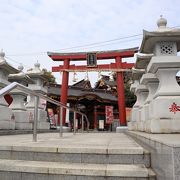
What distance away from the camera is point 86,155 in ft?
9.87

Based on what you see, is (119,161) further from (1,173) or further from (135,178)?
(1,173)

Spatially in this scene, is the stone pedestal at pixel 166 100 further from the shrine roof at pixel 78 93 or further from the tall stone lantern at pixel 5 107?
the shrine roof at pixel 78 93

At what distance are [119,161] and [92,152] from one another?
0.34m

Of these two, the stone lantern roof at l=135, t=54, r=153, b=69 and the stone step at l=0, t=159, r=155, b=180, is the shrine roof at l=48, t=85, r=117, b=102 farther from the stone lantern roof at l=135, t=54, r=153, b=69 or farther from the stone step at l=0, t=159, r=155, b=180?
the stone step at l=0, t=159, r=155, b=180

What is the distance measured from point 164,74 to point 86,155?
8.85 ft

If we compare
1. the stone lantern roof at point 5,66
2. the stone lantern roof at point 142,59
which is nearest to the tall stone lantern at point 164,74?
the stone lantern roof at point 142,59

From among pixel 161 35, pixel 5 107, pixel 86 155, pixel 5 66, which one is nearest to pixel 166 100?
pixel 161 35

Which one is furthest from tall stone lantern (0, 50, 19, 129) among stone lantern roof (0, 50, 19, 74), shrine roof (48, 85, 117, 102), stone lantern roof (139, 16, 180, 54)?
shrine roof (48, 85, 117, 102)

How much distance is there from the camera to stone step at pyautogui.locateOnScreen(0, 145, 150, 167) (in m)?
2.93

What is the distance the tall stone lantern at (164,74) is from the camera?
4398 mm

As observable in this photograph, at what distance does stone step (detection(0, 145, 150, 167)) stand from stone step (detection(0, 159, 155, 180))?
83 millimetres

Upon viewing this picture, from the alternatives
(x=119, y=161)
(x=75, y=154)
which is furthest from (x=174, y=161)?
(x=75, y=154)

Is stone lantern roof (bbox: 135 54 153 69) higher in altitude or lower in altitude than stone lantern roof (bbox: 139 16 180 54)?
lower

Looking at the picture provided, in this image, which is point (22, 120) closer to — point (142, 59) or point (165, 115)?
point (142, 59)
